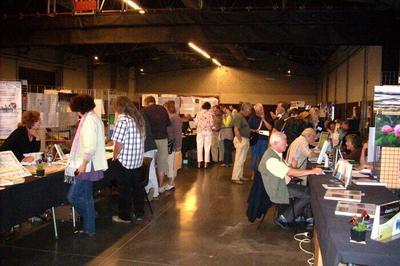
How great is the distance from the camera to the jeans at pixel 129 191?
14.4 feet

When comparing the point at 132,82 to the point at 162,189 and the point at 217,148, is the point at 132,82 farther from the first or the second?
the point at 162,189

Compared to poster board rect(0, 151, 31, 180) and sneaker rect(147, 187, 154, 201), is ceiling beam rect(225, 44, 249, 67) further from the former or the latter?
poster board rect(0, 151, 31, 180)

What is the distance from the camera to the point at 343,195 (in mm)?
2873

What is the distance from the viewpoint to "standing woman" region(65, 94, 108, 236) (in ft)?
12.3

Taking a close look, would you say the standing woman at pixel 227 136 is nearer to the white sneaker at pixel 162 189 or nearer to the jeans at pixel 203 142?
the jeans at pixel 203 142

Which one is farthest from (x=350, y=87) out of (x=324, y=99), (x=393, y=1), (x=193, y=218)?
(x=193, y=218)

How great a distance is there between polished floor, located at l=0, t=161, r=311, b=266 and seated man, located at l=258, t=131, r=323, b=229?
0.40 meters

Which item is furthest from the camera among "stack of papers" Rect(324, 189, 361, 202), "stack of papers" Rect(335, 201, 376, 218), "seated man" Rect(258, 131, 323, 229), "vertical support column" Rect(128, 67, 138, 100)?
"vertical support column" Rect(128, 67, 138, 100)

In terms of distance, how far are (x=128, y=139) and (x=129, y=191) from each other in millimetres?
574

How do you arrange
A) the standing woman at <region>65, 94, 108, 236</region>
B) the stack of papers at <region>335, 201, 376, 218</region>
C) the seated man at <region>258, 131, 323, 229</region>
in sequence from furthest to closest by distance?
1. the seated man at <region>258, 131, 323, 229</region>
2. the standing woman at <region>65, 94, 108, 236</region>
3. the stack of papers at <region>335, 201, 376, 218</region>

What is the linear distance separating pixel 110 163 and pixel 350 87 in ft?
30.0

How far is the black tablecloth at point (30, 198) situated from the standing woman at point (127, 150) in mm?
598

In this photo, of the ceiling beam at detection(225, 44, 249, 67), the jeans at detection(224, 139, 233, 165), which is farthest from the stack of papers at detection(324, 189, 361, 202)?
the ceiling beam at detection(225, 44, 249, 67)

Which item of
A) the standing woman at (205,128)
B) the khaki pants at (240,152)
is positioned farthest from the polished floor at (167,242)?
the standing woman at (205,128)
